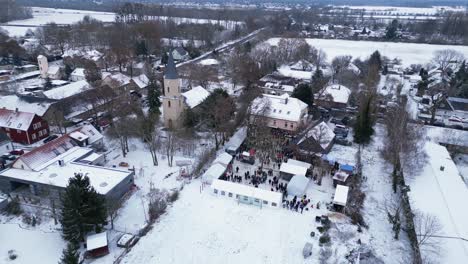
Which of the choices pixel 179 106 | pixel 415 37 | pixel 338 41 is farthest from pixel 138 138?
pixel 415 37

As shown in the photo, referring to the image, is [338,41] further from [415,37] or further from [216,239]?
[216,239]

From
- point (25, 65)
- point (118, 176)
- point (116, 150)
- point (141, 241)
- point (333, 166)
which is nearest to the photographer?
point (141, 241)

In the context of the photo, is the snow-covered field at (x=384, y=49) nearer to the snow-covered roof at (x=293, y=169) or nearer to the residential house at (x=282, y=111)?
the residential house at (x=282, y=111)

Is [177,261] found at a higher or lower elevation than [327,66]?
lower

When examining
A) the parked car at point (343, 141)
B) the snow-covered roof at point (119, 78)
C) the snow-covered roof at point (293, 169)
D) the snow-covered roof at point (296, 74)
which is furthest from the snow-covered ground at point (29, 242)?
the snow-covered roof at point (296, 74)

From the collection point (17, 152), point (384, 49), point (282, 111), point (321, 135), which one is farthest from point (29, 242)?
point (384, 49)

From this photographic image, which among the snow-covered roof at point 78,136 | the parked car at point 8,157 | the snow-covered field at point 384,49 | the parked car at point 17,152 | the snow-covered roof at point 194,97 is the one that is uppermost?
the snow-covered field at point 384,49

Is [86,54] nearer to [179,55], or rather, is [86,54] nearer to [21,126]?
[179,55]
